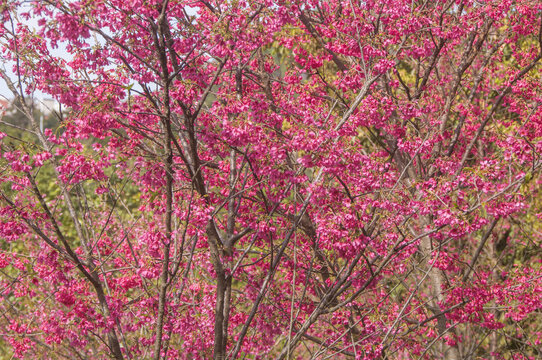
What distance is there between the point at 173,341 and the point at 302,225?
290cm

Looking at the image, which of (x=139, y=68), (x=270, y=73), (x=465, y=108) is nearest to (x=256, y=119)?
(x=139, y=68)

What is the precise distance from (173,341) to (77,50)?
4.47 m

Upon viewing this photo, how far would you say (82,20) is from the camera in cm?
334

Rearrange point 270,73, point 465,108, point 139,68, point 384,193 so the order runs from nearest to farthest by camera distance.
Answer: point 139,68, point 384,193, point 270,73, point 465,108

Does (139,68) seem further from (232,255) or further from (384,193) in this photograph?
(384,193)

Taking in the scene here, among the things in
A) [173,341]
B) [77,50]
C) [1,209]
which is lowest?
[173,341]

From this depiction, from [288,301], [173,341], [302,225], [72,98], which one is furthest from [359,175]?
[173,341]

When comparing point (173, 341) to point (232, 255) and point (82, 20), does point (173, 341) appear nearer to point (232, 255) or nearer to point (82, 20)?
point (232, 255)

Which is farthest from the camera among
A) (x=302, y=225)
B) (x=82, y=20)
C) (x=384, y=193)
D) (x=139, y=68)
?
(x=302, y=225)

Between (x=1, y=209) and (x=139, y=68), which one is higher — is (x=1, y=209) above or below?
below

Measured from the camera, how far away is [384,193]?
4.79 metres

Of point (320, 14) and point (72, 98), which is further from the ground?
point (320, 14)

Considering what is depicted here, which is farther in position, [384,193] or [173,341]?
[173,341]

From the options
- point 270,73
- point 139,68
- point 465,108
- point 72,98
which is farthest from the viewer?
point 465,108
